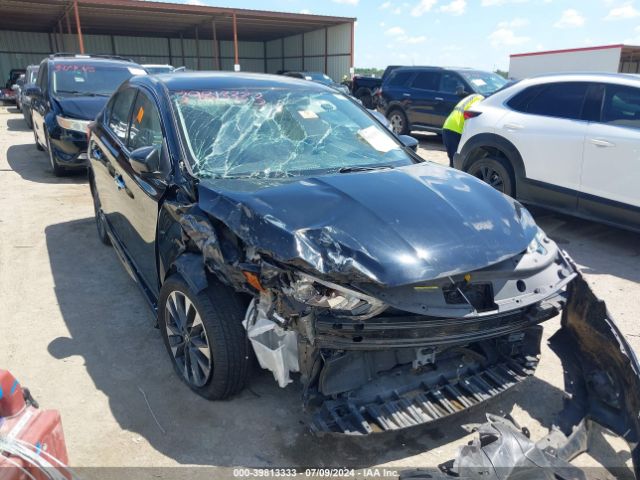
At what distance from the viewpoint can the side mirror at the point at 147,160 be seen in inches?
121

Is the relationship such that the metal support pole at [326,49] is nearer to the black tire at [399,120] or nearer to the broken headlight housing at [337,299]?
the black tire at [399,120]

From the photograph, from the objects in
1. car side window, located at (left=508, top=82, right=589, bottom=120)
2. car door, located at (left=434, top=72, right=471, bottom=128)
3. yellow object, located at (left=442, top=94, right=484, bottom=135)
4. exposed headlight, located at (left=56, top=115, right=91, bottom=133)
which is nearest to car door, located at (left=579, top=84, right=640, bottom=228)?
car side window, located at (left=508, top=82, right=589, bottom=120)

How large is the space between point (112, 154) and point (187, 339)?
2.04 meters

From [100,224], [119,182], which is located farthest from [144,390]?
[100,224]

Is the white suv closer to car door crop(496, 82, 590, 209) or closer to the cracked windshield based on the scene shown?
car door crop(496, 82, 590, 209)

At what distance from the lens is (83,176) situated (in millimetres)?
8742

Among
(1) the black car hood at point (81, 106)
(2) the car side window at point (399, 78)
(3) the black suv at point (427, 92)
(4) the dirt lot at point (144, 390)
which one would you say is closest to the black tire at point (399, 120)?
(3) the black suv at point (427, 92)

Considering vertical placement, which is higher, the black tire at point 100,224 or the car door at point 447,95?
the car door at point 447,95

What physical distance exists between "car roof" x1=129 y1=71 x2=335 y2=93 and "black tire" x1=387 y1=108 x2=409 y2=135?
341 inches

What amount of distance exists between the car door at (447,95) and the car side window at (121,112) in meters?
8.34

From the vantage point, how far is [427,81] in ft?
39.4

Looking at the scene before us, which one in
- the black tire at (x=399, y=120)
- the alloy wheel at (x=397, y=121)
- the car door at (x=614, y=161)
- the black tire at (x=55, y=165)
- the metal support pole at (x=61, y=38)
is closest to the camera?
the car door at (x=614, y=161)

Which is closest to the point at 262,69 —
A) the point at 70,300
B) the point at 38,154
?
the point at 38,154

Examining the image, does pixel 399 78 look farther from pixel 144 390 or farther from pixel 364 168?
pixel 144 390
